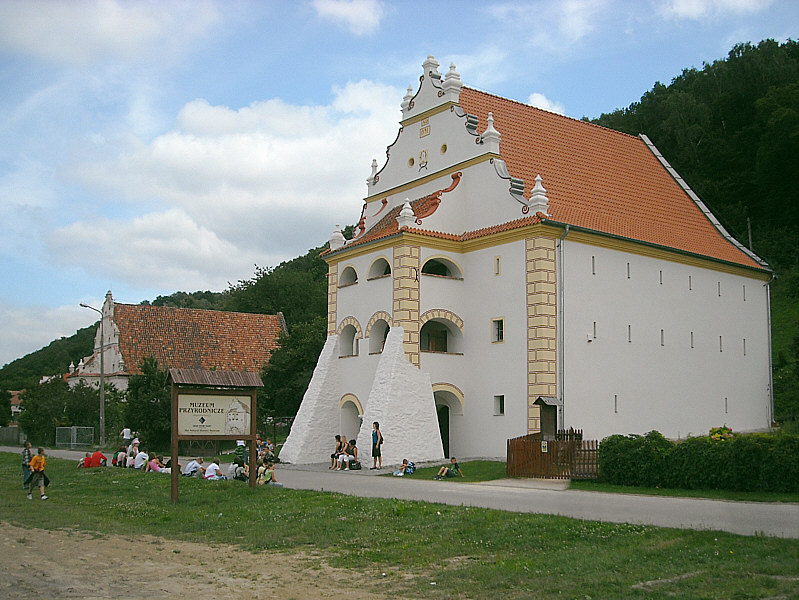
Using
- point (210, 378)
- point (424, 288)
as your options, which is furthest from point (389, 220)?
point (210, 378)

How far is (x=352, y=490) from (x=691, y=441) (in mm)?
8210

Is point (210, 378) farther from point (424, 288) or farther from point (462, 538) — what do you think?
point (424, 288)

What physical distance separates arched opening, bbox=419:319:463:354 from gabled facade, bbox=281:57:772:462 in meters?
0.06

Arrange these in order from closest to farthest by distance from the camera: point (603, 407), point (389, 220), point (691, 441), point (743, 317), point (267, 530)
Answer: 1. point (267, 530)
2. point (691, 441)
3. point (603, 407)
4. point (389, 220)
5. point (743, 317)

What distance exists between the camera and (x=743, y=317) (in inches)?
1463

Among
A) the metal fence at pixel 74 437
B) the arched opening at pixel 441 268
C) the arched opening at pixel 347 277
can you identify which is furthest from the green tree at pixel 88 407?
the arched opening at pixel 441 268

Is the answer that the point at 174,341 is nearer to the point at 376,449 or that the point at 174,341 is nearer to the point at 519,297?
the point at 376,449

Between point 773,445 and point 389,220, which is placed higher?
point 389,220

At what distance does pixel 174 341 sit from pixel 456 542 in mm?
45489

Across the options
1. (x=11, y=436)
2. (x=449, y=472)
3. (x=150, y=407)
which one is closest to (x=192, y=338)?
(x=11, y=436)

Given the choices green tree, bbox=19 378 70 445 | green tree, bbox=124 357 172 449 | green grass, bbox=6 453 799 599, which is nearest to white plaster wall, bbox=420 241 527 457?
green grass, bbox=6 453 799 599

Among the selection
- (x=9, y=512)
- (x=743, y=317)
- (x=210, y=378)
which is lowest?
(x=9, y=512)

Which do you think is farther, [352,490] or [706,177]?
[706,177]

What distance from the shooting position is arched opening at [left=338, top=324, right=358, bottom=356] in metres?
33.9
